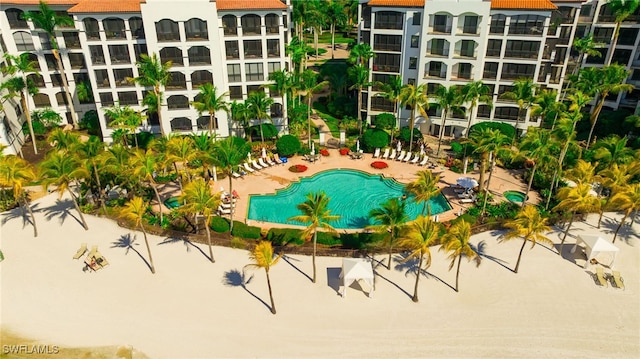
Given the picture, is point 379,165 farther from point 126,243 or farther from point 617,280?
point 126,243

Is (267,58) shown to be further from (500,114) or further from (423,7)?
(500,114)

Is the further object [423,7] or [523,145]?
[423,7]

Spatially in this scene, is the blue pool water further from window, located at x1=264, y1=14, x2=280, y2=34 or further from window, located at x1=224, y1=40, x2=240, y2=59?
window, located at x1=264, y1=14, x2=280, y2=34

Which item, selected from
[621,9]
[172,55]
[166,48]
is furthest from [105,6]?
[621,9]

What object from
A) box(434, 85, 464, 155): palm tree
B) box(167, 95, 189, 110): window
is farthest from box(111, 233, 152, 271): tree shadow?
box(434, 85, 464, 155): palm tree

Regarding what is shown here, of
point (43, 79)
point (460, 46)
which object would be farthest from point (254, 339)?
point (43, 79)

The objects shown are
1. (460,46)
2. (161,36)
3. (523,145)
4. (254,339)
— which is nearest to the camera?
(254,339)

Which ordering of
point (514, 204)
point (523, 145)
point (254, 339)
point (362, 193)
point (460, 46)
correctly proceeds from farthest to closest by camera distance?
point (460, 46) → point (362, 193) → point (514, 204) → point (523, 145) → point (254, 339)
